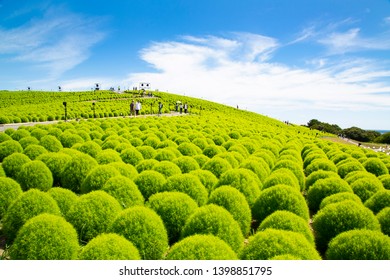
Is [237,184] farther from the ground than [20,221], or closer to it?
farther from the ground

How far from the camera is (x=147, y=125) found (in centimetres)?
2466

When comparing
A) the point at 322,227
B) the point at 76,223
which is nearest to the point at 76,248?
the point at 76,223

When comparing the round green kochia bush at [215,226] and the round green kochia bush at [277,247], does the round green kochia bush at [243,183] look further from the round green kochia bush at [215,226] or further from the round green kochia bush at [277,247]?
the round green kochia bush at [277,247]

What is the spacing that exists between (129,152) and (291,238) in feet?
29.5

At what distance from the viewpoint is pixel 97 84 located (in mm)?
109375

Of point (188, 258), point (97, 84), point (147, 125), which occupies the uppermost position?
point (97, 84)

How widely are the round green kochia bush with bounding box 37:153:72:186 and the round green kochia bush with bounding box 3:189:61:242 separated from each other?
4061mm

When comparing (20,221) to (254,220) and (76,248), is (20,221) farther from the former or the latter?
(254,220)

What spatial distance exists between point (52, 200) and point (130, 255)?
3.30 m

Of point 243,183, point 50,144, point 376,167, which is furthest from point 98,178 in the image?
point 376,167

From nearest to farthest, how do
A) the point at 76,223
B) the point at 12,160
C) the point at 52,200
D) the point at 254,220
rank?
the point at 76,223
the point at 52,200
the point at 254,220
the point at 12,160

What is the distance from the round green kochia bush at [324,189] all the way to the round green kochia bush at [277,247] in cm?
524
